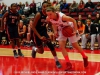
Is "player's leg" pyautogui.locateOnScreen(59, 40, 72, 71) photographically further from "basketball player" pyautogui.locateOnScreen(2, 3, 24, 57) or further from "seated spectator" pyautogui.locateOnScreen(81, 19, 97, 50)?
"seated spectator" pyautogui.locateOnScreen(81, 19, 97, 50)

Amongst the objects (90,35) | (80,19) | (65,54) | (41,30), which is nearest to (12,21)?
(41,30)

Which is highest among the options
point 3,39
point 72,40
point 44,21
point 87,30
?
point 44,21

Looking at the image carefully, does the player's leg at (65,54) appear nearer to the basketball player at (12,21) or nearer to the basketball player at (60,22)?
the basketball player at (60,22)

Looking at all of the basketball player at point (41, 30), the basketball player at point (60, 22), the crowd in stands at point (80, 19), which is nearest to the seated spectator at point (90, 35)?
the crowd in stands at point (80, 19)

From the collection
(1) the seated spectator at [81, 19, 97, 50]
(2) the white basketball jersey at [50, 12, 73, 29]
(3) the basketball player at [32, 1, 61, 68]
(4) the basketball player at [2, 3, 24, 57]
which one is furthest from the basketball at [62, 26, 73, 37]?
(1) the seated spectator at [81, 19, 97, 50]

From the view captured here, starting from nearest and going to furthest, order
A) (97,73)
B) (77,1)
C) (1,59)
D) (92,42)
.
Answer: (97,73) < (1,59) < (92,42) < (77,1)

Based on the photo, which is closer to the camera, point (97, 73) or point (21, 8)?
point (97, 73)

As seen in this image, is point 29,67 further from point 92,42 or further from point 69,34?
point 92,42

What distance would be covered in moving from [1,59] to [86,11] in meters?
7.31

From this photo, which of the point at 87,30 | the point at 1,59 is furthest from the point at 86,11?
the point at 1,59

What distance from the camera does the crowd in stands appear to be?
9.12 m

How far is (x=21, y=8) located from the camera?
Answer: 49.4ft

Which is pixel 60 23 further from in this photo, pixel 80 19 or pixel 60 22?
pixel 80 19

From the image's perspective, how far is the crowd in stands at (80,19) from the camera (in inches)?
359
